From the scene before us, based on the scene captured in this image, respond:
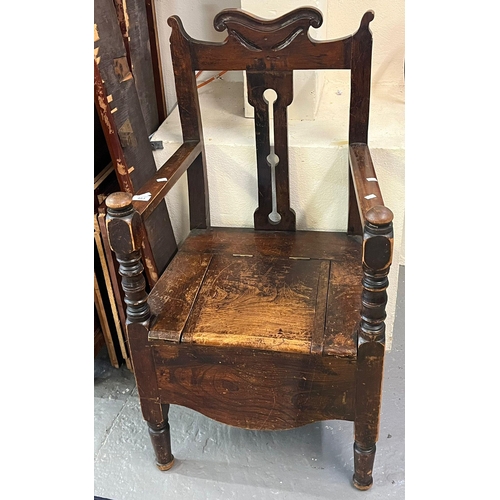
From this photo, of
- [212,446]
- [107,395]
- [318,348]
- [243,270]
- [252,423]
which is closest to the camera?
[318,348]

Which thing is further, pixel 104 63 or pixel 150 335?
pixel 104 63

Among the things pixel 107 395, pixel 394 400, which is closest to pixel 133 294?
pixel 107 395

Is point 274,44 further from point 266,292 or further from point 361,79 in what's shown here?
point 266,292

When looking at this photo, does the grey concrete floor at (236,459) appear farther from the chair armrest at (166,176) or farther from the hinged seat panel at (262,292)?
the chair armrest at (166,176)

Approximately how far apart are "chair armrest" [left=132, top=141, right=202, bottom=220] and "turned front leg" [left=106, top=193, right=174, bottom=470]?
0.24 feet

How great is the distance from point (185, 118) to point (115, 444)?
905 millimetres

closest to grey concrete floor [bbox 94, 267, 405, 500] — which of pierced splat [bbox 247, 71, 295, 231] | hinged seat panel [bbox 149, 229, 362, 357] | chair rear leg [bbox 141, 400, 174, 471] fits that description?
chair rear leg [bbox 141, 400, 174, 471]

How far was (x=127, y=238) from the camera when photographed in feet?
3.53

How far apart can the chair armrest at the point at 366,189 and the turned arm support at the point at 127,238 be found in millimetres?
444

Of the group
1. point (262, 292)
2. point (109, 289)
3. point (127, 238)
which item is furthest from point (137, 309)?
point (109, 289)

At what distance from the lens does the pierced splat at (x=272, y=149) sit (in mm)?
1362

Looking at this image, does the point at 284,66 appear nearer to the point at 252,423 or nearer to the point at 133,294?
the point at 133,294

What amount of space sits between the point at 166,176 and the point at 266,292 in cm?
36

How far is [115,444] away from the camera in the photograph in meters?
1.50
